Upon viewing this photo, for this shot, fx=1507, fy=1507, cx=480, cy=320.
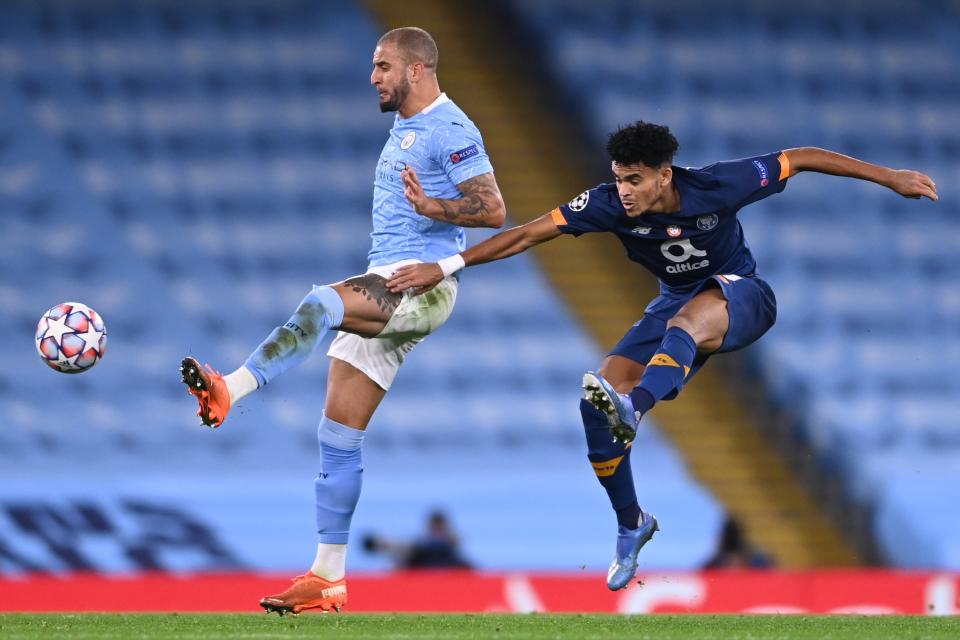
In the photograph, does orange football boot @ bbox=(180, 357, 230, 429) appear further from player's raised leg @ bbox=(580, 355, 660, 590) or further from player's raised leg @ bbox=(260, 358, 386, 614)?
player's raised leg @ bbox=(580, 355, 660, 590)

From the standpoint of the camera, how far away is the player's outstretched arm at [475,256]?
229 inches

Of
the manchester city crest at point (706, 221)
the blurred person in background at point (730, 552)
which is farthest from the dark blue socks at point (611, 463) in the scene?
the blurred person in background at point (730, 552)

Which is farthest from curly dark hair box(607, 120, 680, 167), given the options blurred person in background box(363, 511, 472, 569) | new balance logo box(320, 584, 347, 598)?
blurred person in background box(363, 511, 472, 569)

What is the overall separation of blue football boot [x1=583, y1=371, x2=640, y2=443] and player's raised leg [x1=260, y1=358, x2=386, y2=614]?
1.12 m

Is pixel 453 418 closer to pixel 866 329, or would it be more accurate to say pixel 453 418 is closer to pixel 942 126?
pixel 866 329

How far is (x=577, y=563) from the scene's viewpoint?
408 inches

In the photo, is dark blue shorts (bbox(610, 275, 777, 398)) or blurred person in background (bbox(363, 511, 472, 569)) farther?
blurred person in background (bbox(363, 511, 472, 569))

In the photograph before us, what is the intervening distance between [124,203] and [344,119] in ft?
5.98

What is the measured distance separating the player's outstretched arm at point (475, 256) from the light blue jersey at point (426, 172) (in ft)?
0.42

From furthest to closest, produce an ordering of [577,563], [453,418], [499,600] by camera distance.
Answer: [453,418]
[577,563]
[499,600]

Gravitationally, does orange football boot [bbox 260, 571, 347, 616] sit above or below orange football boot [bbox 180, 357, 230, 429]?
below

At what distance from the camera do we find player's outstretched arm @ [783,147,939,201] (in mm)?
5844

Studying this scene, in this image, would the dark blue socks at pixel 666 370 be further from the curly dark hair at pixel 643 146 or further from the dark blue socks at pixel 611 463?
the curly dark hair at pixel 643 146

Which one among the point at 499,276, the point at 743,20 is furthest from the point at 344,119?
the point at 743,20
